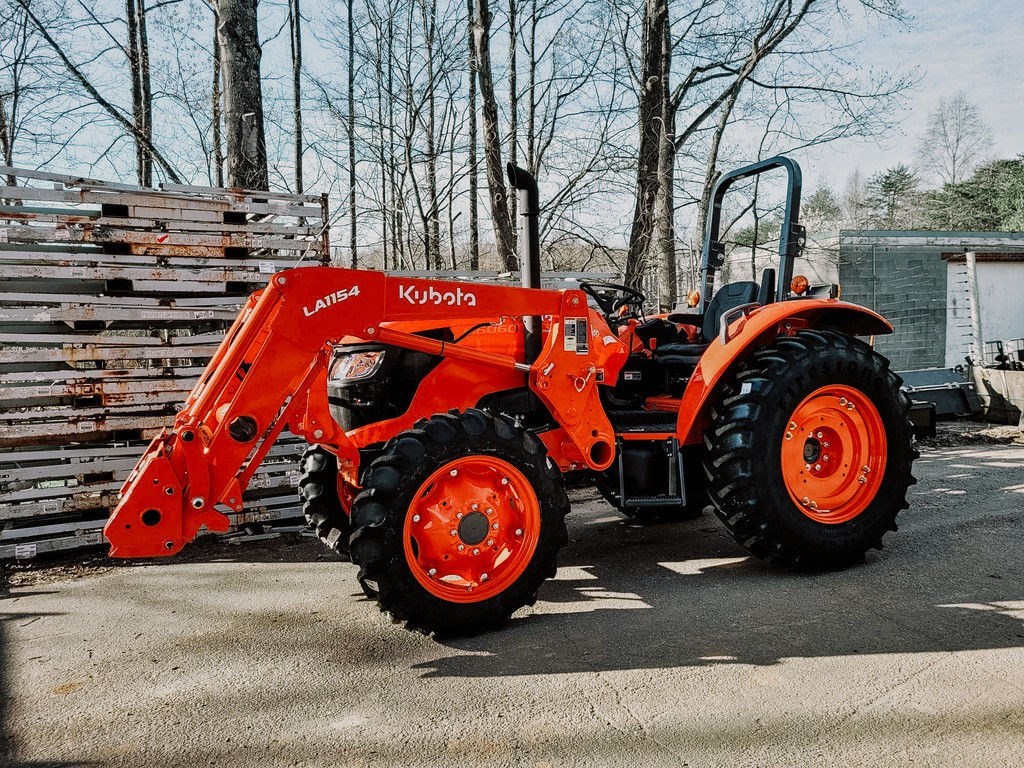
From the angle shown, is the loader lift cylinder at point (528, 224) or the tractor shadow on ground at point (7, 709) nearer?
the tractor shadow on ground at point (7, 709)

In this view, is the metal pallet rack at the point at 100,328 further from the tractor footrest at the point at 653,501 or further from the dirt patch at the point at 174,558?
the tractor footrest at the point at 653,501

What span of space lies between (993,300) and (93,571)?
54.6 feet

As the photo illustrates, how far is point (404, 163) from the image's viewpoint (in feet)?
37.1

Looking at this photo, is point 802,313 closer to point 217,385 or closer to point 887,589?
point 887,589

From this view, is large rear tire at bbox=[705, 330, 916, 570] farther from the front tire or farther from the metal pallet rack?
the metal pallet rack

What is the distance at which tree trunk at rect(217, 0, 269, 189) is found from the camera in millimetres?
7066

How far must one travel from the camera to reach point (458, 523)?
3.55m

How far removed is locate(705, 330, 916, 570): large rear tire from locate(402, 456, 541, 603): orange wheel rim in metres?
1.20

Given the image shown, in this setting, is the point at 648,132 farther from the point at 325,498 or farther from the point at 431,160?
the point at 325,498

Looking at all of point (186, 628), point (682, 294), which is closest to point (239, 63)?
point (186, 628)

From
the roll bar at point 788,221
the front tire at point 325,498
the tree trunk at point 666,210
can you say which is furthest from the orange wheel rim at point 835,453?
the tree trunk at point 666,210

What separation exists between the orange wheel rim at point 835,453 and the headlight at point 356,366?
2329 mm

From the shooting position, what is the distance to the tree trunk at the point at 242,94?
7.07 m

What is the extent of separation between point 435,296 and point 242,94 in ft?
15.0
